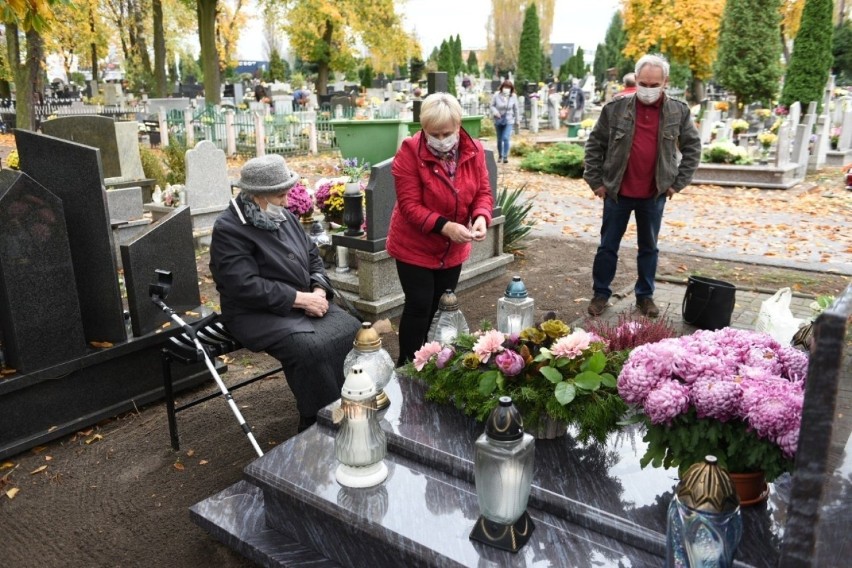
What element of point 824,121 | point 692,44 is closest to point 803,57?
point 824,121

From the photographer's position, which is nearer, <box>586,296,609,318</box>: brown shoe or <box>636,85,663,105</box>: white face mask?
<box>636,85,663,105</box>: white face mask

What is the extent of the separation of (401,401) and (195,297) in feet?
6.72

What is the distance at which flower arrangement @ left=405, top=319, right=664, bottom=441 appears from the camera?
96.0 inches

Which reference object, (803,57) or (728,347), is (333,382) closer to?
(728,347)

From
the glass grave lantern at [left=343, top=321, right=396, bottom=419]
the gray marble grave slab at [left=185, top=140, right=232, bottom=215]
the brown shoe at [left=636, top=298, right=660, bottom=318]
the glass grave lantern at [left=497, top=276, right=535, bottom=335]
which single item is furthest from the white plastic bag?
the gray marble grave slab at [left=185, top=140, right=232, bottom=215]

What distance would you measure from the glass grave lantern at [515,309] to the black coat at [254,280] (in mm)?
968

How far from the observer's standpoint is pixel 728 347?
230 cm

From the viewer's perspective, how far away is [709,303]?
4855 millimetres

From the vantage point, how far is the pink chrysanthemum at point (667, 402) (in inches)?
79.4

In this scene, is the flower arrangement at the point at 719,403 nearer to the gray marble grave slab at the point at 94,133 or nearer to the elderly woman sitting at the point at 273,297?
the elderly woman sitting at the point at 273,297

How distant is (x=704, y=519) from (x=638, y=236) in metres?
3.69

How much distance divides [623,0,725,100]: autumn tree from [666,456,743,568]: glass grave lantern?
23948 mm

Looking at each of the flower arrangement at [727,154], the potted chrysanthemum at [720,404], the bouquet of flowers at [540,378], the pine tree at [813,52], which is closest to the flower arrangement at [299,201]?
the bouquet of flowers at [540,378]

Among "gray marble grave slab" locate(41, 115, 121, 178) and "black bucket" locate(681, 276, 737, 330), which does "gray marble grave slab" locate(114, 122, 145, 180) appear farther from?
"black bucket" locate(681, 276, 737, 330)
